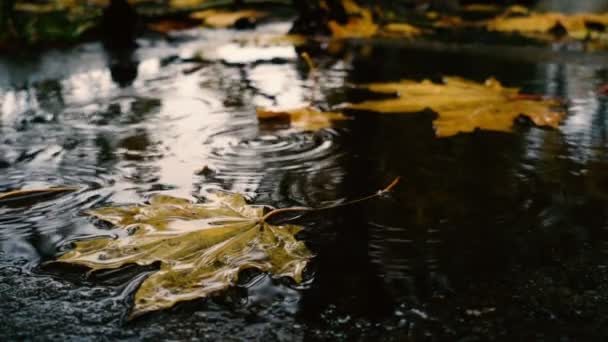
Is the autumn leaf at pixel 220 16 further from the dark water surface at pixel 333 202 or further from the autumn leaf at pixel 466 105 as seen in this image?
the autumn leaf at pixel 466 105

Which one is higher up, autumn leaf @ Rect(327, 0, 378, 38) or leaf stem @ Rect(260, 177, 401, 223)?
autumn leaf @ Rect(327, 0, 378, 38)

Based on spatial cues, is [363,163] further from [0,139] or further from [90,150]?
[0,139]

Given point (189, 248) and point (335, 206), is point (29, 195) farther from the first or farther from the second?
point (335, 206)

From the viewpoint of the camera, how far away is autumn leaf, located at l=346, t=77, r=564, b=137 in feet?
5.54

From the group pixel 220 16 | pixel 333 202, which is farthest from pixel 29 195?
pixel 220 16

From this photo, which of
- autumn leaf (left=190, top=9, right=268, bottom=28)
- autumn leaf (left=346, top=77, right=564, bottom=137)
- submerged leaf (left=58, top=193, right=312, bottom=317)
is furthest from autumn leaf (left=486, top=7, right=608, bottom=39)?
submerged leaf (left=58, top=193, right=312, bottom=317)

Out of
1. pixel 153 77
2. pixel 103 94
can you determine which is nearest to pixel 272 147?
pixel 103 94

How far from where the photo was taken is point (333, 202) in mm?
1149

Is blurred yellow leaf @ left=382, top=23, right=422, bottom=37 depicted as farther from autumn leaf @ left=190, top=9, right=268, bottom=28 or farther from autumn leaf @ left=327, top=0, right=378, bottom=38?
autumn leaf @ left=190, top=9, right=268, bottom=28

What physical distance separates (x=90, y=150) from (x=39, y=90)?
96cm

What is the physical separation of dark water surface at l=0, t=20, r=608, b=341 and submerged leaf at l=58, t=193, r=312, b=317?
0.03 metres

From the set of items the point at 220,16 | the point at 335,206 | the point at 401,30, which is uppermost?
the point at 220,16

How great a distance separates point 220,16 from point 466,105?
340 cm

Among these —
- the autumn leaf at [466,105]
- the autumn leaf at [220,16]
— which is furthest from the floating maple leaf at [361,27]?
the autumn leaf at [466,105]
